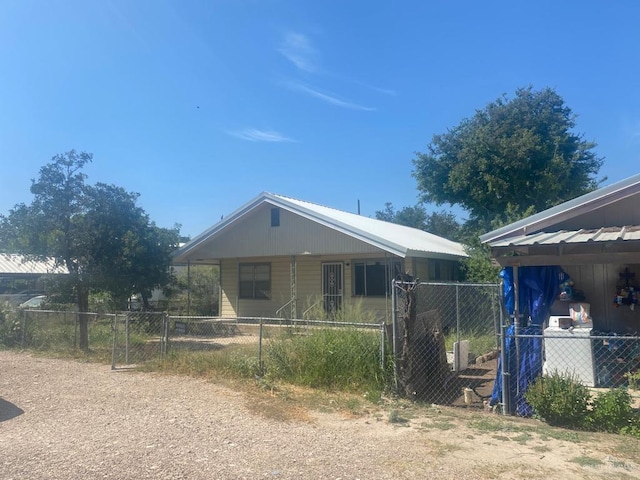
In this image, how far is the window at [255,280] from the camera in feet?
63.5

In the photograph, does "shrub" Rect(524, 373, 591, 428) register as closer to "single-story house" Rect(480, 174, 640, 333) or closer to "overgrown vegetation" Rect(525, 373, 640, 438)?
"overgrown vegetation" Rect(525, 373, 640, 438)

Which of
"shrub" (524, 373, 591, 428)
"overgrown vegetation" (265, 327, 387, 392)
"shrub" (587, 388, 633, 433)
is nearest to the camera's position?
"shrub" (587, 388, 633, 433)

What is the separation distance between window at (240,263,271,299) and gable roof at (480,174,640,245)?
481 inches

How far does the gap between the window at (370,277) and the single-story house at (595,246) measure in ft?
28.2

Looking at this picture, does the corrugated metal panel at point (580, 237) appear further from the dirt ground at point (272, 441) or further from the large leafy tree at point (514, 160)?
the large leafy tree at point (514, 160)

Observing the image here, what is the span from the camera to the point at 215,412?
6.70 m

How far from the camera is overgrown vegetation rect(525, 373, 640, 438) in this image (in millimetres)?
5570

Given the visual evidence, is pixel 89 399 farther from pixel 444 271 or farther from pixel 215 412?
pixel 444 271

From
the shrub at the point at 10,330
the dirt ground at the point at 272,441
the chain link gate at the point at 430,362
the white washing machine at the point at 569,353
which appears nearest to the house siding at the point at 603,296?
the white washing machine at the point at 569,353

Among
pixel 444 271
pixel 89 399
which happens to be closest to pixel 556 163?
pixel 444 271

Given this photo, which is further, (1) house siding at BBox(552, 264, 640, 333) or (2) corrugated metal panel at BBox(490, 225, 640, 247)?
(1) house siding at BBox(552, 264, 640, 333)

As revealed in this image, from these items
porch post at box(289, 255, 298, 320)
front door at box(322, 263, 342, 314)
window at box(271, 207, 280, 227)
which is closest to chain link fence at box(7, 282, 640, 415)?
porch post at box(289, 255, 298, 320)

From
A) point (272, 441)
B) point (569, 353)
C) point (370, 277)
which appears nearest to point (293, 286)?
point (370, 277)

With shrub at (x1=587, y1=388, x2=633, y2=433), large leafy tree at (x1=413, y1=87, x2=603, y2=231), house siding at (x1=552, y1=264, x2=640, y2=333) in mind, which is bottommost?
shrub at (x1=587, y1=388, x2=633, y2=433)
